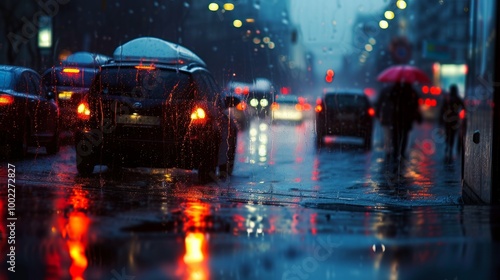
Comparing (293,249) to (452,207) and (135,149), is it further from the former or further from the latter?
(135,149)

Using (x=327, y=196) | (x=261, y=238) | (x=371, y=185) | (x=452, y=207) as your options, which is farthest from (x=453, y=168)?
(x=261, y=238)

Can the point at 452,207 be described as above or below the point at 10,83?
below

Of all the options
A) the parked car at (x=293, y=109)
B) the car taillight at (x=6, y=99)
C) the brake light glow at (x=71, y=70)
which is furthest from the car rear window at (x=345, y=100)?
the car taillight at (x=6, y=99)

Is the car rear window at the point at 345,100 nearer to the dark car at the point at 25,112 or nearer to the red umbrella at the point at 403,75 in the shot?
the red umbrella at the point at 403,75

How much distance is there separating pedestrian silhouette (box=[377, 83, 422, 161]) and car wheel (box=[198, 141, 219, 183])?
8.75 metres

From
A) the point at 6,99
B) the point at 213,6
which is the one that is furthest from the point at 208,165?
the point at 213,6

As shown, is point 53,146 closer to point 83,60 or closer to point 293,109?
point 83,60

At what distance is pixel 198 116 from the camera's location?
13930mm

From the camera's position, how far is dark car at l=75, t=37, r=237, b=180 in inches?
542

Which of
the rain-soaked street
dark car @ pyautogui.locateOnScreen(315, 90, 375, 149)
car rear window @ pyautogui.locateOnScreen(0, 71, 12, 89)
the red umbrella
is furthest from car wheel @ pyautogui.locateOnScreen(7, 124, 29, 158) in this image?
the red umbrella

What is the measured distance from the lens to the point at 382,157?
76.7 ft

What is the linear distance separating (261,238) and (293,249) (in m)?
0.56

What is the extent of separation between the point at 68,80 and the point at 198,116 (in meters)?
4.68

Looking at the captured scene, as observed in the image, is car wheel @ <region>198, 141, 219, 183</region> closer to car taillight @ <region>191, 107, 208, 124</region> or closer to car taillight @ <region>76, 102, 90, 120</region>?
car taillight @ <region>191, 107, 208, 124</region>
